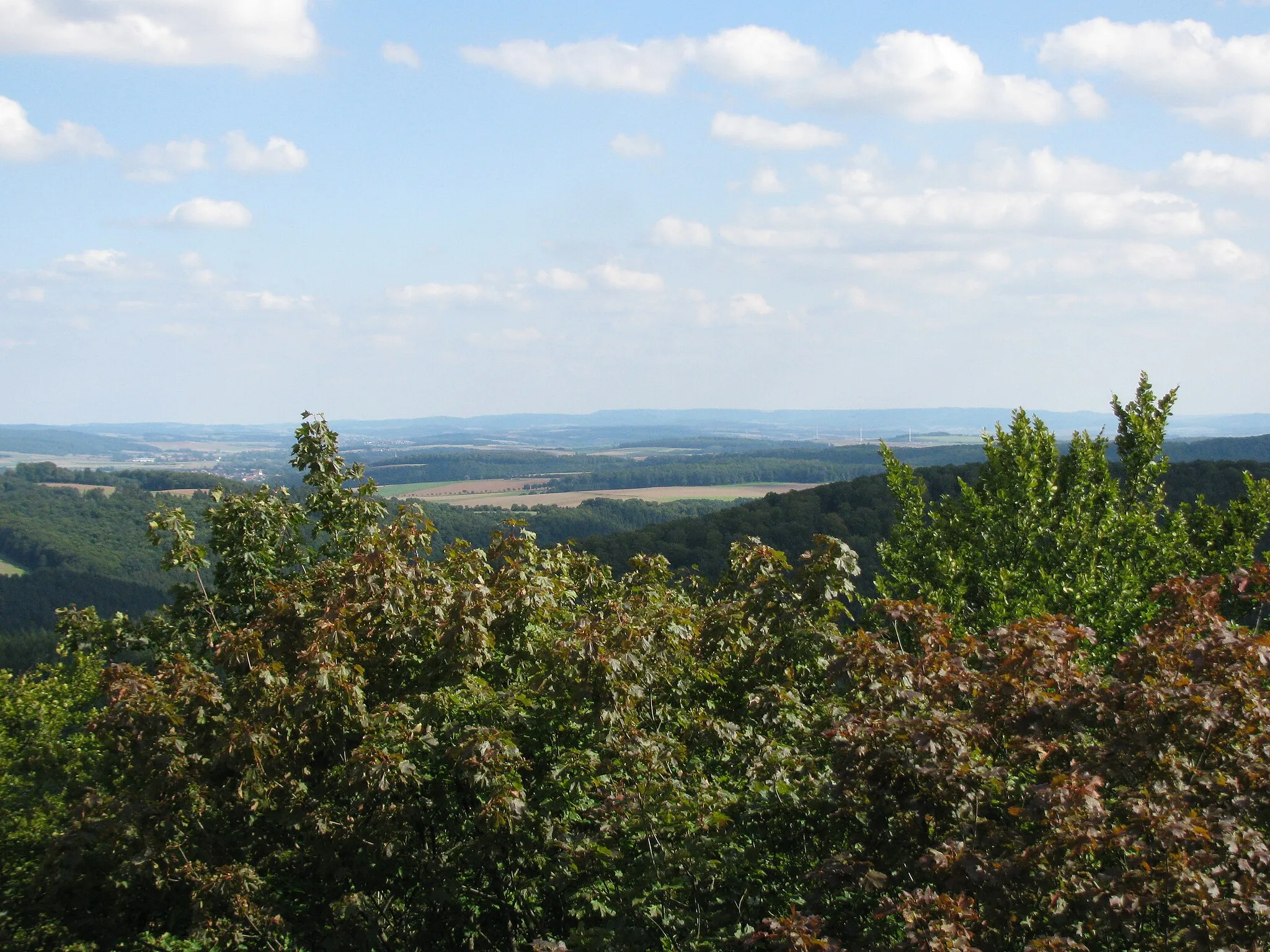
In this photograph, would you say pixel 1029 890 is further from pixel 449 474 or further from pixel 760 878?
pixel 449 474

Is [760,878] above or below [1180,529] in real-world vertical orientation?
below

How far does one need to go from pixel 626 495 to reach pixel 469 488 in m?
28.6

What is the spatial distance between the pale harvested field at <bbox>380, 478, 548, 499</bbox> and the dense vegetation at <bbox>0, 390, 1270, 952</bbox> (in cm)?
11422

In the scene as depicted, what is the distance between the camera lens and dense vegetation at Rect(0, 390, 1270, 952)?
5.57 metres

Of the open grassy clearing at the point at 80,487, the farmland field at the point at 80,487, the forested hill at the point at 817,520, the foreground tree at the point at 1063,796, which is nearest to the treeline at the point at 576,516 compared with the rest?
the forested hill at the point at 817,520

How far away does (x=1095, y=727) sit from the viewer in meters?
6.68

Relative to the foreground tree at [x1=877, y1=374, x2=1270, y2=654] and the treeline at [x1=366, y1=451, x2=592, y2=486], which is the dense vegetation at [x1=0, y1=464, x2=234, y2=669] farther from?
the treeline at [x1=366, y1=451, x2=592, y2=486]

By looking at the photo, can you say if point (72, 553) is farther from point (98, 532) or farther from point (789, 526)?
point (789, 526)

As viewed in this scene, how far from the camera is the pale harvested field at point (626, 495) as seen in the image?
4742 inches

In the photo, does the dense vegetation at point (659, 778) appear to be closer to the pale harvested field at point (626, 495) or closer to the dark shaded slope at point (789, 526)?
the dark shaded slope at point (789, 526)

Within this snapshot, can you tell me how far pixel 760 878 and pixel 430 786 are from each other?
2920mm

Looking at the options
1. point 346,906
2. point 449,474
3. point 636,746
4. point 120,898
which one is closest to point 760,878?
point 636,746

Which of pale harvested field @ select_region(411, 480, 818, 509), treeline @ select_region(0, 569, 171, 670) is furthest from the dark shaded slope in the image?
pale harvested field @ select_region(411, 480, 818, 509)

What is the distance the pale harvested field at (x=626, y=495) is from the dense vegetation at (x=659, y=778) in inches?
3935
